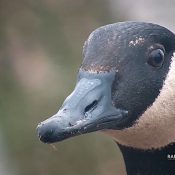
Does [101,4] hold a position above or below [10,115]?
above

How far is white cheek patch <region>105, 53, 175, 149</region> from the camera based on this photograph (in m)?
2.32

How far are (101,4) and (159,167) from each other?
4590 mm

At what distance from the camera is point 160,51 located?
94.0 inches

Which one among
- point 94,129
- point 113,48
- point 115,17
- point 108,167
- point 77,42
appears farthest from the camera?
point 115,17

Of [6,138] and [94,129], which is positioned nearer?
[94,129]

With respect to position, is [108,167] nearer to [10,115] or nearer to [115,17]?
[10,115]

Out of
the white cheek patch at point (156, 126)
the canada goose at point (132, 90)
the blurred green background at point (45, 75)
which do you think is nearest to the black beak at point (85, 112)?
the canada goose at point (132, 90)

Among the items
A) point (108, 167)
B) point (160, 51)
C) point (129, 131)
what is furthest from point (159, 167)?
point (108, 167)

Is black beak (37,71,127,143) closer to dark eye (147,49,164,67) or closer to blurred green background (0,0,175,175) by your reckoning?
dark eye (147,49,164,67)

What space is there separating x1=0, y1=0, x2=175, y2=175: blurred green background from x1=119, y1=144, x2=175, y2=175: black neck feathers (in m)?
3.14

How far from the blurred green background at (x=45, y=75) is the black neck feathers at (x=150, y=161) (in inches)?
124

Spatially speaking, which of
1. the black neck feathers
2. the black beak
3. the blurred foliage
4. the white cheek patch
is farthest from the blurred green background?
the black beak

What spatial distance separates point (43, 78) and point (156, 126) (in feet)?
13.1

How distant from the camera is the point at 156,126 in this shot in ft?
7.69
